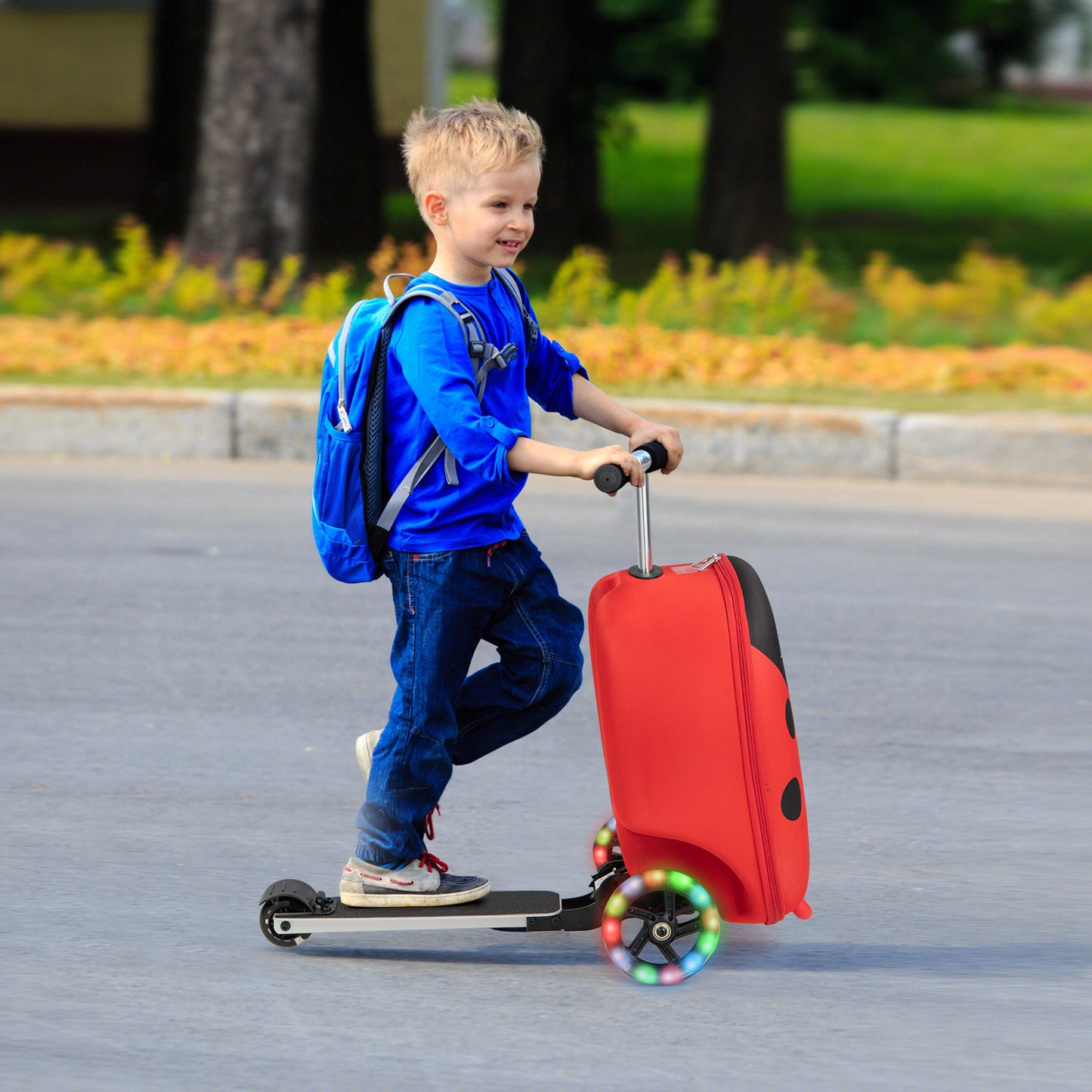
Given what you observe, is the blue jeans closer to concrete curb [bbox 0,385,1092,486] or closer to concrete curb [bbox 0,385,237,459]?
concrete curb [bbox 0,385,1092,486]

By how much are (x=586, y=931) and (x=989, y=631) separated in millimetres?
2972

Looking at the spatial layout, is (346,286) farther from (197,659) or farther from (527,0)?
(197,659)

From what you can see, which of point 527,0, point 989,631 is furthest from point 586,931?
point 527,0

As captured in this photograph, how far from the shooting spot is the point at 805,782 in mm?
4965

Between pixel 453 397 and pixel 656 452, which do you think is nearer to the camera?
pixel 453 397

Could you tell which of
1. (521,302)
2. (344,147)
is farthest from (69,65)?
(521,302)

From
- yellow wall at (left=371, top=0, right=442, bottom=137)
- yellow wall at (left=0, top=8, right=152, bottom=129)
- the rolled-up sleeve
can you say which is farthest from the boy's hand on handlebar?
yellow wall at (left=0, top=8, right=152, bottom=129)

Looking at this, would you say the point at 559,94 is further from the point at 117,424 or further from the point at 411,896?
the point at 411,896

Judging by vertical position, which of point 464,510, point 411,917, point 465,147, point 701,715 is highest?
point 465,147

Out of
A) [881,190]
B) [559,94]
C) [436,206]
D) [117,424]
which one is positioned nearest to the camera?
[436,206]

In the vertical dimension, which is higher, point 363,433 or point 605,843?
point 363,433

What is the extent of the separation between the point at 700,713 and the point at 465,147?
3.44ft

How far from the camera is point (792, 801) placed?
359 cm

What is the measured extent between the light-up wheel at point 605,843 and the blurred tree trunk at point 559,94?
15.1 m
